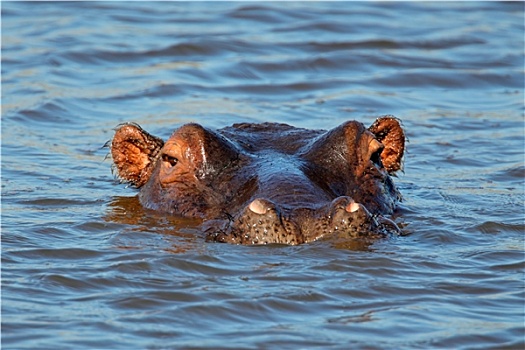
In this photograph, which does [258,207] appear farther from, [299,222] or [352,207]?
[352,207]

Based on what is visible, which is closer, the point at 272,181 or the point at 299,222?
the point at 299,222

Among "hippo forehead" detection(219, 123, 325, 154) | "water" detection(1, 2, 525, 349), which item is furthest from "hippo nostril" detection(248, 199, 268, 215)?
"hippo forehead" detection(219, 123, 325, 154)

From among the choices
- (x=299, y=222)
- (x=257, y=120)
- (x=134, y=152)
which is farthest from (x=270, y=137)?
(x=257, y=120)

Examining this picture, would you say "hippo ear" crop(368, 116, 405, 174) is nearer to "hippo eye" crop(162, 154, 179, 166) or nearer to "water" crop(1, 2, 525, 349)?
"water" crop(1, 2, 525, 349)

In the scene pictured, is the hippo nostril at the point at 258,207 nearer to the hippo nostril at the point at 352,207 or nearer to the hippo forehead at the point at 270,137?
the hippo nostril at the point at 352,207

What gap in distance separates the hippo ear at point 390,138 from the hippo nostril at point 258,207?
291cm

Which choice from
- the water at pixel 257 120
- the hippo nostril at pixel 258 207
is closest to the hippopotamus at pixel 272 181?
the hippo nostril at pixel 258 207

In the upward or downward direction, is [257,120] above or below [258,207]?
below

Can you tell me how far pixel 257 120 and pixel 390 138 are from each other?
12.6ft

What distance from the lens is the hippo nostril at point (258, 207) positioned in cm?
734

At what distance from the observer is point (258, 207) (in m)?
7.35

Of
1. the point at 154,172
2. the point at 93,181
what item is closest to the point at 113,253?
the point at 154,172

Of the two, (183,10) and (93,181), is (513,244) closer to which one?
(93,181)

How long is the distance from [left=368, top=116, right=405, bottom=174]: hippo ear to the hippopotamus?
1 centimetres
